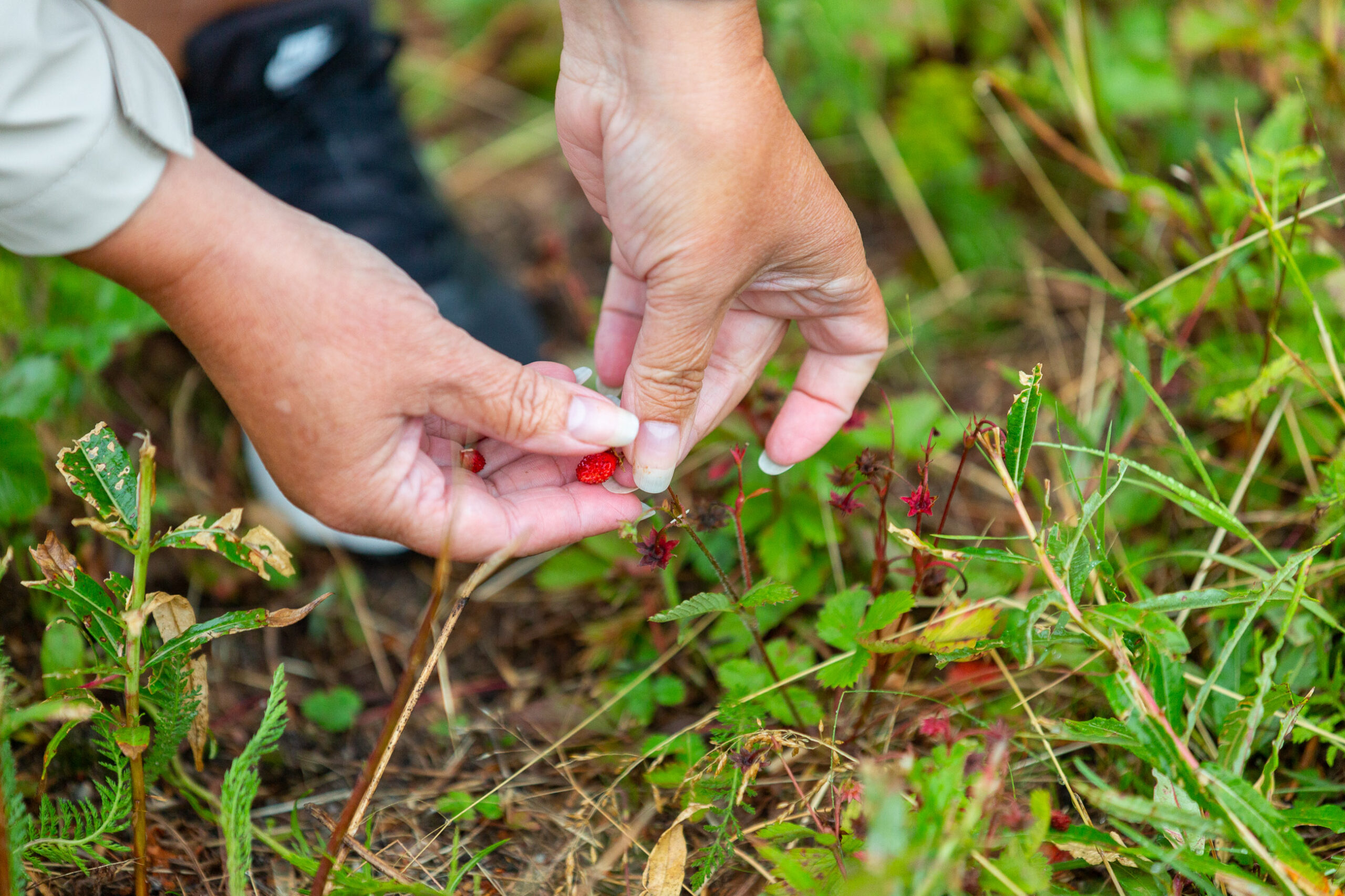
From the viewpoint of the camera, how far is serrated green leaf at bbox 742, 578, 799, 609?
4.31 feet

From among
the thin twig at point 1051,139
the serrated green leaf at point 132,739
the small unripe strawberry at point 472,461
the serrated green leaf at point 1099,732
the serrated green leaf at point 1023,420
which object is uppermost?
the thin twig at point 1051,139

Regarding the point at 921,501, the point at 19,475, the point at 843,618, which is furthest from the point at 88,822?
the point at 921,501

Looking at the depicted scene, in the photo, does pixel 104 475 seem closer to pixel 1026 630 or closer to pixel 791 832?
pixel 791 832

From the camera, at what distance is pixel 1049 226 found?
283cm

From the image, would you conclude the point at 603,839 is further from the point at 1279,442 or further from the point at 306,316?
the point at 1279,442

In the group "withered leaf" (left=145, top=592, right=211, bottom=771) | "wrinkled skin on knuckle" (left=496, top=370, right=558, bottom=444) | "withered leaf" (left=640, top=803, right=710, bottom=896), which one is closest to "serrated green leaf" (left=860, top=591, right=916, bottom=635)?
"withered leaf" (left=640, top=803, right=710, bottom=896)

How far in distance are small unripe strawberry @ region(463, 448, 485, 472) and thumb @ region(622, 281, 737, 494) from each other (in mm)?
288

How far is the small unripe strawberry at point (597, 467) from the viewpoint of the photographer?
1605mm

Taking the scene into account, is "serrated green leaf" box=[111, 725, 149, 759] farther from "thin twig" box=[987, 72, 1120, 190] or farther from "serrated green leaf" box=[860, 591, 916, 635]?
"thin twig" box=[987, 72, 1120, 190]

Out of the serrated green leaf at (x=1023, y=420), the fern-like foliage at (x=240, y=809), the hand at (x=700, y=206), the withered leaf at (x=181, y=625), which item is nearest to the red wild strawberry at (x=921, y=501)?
the serrated green leaf at (x=1023, y=420)

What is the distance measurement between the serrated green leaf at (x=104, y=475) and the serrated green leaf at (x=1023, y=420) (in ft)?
4.36

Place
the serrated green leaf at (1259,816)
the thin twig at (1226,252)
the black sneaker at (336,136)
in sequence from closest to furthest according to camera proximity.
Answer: the serrated green leaf at (1259,816) < the thin twig at (1226,252) < the black sneaker at (336,136)

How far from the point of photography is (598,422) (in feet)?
4.88

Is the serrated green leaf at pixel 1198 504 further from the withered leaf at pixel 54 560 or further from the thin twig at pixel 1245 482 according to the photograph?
the withered leaf at pixel 54 560
